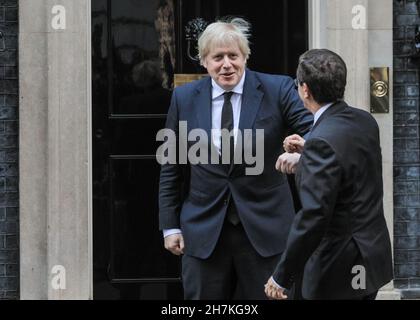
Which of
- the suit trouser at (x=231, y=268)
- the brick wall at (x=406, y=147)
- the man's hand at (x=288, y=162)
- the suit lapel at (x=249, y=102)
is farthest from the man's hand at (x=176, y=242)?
the brick wall at (x=406, y=147)

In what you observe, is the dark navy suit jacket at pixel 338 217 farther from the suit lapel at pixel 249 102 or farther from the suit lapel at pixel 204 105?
the suit lapel at pixel 204 105

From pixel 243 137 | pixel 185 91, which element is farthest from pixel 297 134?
pixel 185 91

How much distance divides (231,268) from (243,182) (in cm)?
45

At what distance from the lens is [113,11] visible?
664 cm

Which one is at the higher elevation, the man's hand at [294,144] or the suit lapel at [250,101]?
the suit lapel at [250,101]

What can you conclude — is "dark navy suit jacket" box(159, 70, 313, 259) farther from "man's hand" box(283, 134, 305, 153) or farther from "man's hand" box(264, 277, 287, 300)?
"man's hand" box(264, 277, 287, 300)

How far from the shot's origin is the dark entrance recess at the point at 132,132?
662cm

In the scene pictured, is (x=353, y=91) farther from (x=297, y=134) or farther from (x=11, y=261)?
(x=11, y=261)

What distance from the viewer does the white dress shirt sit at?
4758mm

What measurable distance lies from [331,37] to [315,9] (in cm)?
27

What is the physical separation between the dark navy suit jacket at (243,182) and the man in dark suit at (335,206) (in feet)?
2.35

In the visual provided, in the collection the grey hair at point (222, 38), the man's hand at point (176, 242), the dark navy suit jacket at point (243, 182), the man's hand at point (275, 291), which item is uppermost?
the grey hair at point (222, 38)

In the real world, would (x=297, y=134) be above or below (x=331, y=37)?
below

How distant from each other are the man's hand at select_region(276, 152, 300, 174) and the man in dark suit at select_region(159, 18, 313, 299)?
14.9 inches
